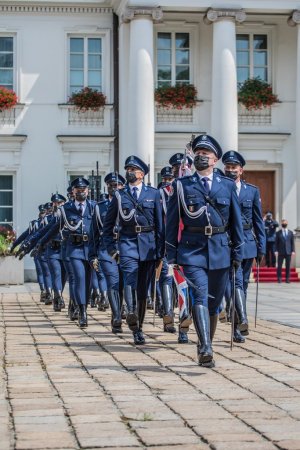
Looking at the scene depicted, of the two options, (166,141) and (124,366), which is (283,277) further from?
(124,366)

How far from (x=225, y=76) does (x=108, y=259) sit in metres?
17.1

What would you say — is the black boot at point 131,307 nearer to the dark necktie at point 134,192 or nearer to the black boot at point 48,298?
the dark necktie at point 134,192

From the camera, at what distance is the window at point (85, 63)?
33438mm

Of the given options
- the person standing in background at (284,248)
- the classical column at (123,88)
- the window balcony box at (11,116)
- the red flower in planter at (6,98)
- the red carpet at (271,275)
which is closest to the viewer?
the person standing in background at (284,248)

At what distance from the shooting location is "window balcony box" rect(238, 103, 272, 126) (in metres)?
33.3

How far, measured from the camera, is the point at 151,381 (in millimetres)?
9133

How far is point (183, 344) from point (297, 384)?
3439 millimetres

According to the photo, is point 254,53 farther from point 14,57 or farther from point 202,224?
point 202,224

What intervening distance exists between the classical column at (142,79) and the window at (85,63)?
276cm

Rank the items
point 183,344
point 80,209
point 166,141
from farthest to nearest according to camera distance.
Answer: point 166,141, point 80,209, point 183,344

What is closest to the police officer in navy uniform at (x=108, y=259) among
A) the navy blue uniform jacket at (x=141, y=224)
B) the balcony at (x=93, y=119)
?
the navy blue uniform jacket at (x=141, y=224)

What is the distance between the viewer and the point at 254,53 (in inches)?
1321

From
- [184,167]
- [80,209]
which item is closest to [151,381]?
[184,167]

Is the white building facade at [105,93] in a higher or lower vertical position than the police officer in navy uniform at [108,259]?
higher
